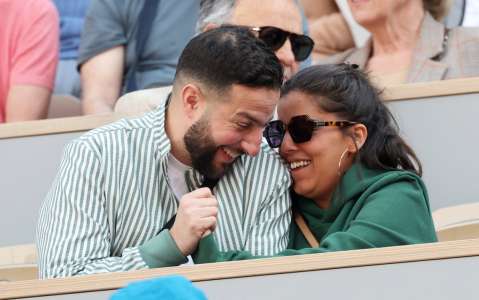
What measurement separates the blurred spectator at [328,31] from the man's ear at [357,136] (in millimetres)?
1614

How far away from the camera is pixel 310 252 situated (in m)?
3.51

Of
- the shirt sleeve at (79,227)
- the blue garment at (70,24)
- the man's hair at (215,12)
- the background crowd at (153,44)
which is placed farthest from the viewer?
the blue garment at (70,24)

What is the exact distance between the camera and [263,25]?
4.61m

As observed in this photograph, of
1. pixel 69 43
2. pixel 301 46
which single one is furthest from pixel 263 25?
pixel 69 43

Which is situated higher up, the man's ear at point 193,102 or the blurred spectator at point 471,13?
the blurred spectator at point 471,13

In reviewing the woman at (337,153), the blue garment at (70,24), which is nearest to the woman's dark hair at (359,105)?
the woman at (337,153)

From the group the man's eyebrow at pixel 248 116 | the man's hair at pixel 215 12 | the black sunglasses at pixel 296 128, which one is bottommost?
the black sunglasses at pixel 296 128

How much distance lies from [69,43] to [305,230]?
2.51 metres

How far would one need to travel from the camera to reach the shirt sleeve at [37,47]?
5.43 meters

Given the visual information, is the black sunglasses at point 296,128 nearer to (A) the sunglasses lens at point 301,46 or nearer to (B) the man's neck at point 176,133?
(B) the man's neck at point 176,133

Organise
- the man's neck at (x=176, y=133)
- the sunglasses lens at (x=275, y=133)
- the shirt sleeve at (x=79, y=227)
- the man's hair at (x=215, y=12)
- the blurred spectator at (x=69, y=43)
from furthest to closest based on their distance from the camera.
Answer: the blurred spectator at (x=69, y=43), the man's hair at (x=215, y=12), the sunglasses lens at (x=275, y=133), the man's neck at (x=176, y=133), the shirt sleeve at (x=79, y=227)

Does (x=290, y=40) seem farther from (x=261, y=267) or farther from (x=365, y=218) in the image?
(x=261, y=267)

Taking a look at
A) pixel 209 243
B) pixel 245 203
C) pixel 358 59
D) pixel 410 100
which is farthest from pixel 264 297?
pixel 358 59

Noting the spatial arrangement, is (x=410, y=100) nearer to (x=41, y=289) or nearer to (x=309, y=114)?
(x=309, y=114)
